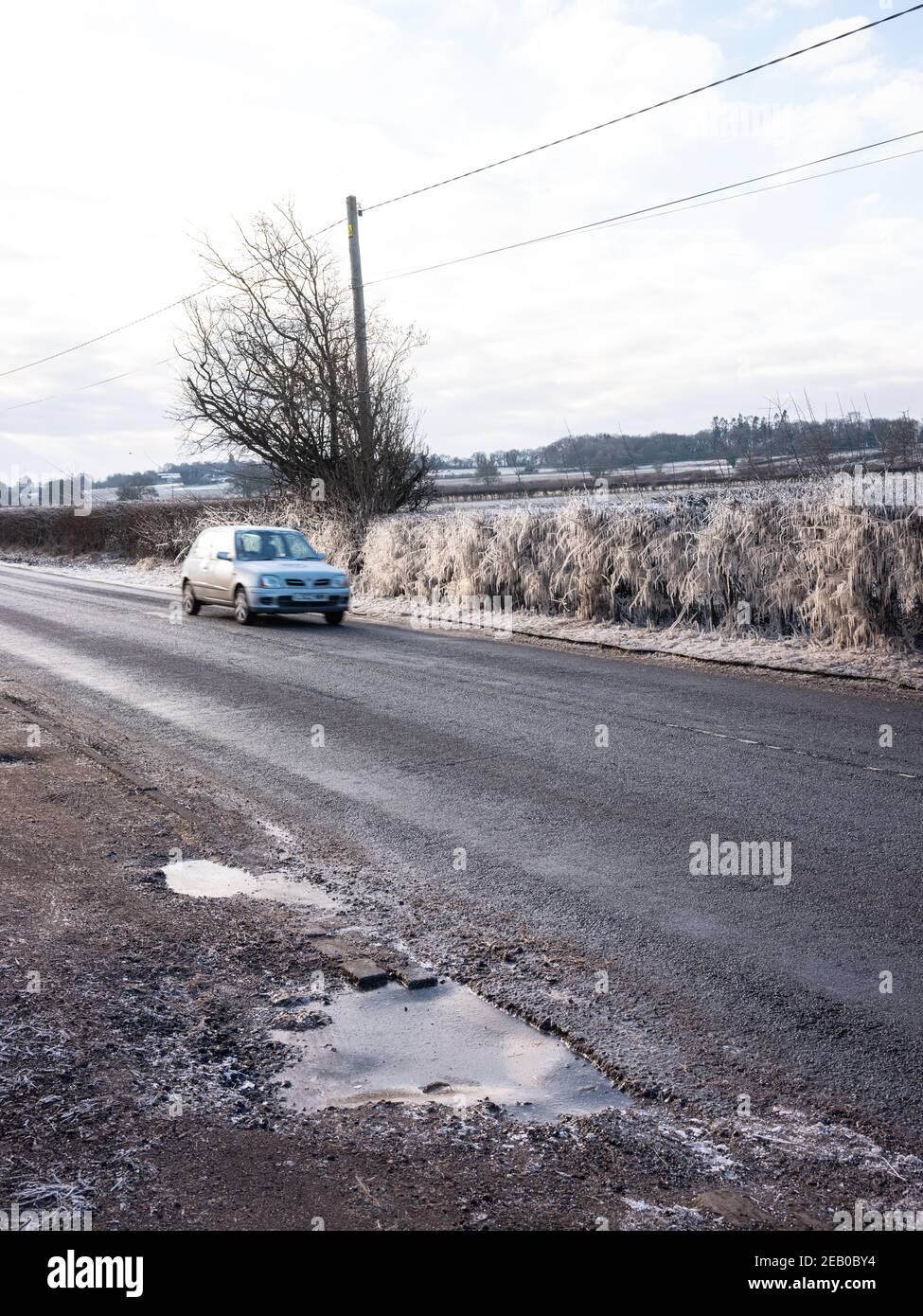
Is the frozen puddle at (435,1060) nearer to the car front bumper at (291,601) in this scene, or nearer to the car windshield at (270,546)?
the car front bumper at (291,601)

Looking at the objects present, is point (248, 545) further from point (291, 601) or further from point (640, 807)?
point (640, 807)

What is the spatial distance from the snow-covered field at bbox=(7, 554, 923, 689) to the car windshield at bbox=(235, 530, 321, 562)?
193 cm

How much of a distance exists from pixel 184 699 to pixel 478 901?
6308mm

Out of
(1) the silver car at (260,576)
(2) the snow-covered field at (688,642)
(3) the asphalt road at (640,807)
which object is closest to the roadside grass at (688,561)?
(2) the snow-covered field at (688,642)

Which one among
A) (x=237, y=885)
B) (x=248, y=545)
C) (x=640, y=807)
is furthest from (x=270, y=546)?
(x=237, y=885)

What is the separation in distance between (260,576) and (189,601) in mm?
2563

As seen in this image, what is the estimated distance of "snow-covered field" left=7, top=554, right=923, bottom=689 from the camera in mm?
12070

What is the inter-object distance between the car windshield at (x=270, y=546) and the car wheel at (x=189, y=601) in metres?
1.55

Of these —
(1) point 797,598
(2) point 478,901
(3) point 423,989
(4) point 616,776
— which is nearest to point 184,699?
(4) point 616,776

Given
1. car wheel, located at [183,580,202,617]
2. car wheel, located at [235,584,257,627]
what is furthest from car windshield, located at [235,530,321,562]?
car wheel, located at [183,580,202,617]

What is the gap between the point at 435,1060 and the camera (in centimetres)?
378

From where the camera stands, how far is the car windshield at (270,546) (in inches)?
735
